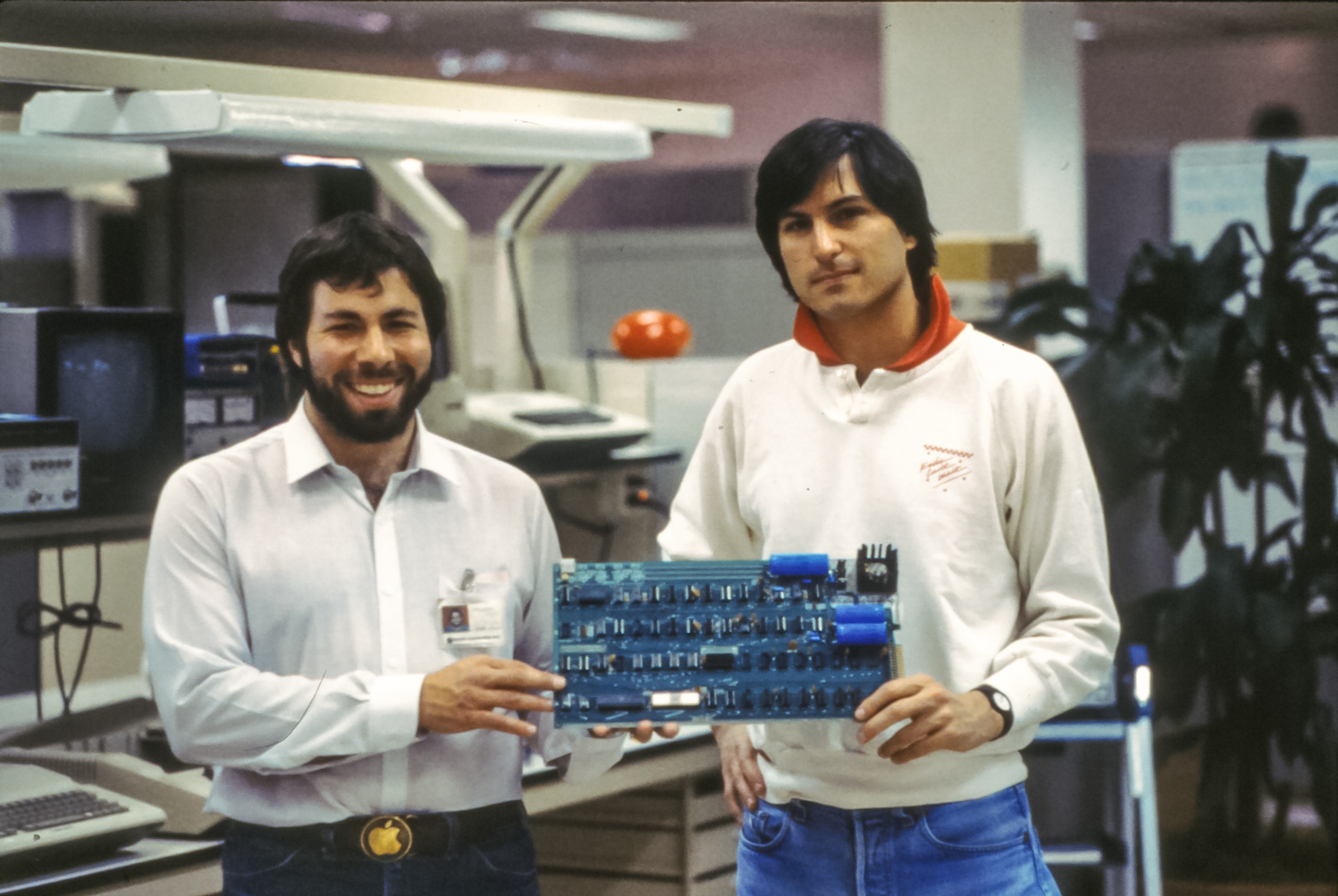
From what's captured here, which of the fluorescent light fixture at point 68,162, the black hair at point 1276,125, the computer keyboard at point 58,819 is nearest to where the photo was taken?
the computer keyboard at point 58,819

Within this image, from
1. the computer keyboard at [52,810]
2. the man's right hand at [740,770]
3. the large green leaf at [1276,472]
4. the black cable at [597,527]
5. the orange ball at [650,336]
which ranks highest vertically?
the orange ball at [650,336]

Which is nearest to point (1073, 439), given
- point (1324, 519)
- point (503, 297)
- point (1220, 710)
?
point (503, 297)

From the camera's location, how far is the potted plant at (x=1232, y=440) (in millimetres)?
3004

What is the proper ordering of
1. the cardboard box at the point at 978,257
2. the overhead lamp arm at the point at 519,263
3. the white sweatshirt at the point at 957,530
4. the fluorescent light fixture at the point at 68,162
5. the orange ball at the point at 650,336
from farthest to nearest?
1. the cardboard box at the point at 978,257
2. the orange ball at the point at 650,336
3. the overhead lamp arm at the point at 519,263
4. the fluorescent light fixture at the point at 68,162
5. the white sweatshirt at the point at 957,530

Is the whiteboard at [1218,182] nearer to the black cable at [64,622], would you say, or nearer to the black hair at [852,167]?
the black hair at [852,167]

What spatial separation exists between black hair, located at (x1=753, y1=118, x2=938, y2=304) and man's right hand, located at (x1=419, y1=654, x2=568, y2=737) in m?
0.56

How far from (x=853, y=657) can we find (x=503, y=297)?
157 cm

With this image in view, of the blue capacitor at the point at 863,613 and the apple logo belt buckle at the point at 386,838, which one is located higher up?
the blue capacitor at the point at 863,613

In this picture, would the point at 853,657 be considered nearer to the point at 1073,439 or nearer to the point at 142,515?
the point at 1073,439

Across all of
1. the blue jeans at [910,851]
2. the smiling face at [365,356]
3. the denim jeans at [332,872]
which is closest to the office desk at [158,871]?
the denim jeans at [332,872]

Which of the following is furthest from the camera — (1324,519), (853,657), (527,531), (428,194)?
(1324,519)

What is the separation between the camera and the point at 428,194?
2455mm

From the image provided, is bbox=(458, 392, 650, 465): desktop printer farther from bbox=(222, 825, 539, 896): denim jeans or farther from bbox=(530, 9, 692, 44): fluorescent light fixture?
bbox=(530, 9, 692, 44): fluorescent light fixture

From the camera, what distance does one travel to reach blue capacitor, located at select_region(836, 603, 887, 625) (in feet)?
4.67
